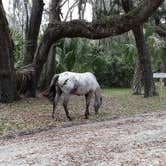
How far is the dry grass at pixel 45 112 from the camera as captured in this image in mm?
12859

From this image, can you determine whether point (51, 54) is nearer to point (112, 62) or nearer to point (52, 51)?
point (52, 51)

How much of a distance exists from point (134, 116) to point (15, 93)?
6.18 meters

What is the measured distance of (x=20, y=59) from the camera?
75.5 ft

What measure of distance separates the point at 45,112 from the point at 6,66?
384 centimetres

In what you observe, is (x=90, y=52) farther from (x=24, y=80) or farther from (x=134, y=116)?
(x=134, y=116)

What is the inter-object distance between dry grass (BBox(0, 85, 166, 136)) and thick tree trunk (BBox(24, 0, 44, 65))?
8.46 feet

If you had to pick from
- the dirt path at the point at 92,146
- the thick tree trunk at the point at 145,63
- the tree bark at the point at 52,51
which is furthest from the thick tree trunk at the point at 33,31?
the dirt path at the point at 92,146

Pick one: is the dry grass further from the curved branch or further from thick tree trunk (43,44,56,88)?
thick tree trunk (43,44,56,88)

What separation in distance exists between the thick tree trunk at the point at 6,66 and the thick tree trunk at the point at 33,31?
2.93 metres

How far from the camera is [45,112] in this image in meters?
15.8

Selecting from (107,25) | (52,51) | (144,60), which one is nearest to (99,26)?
(107,25)

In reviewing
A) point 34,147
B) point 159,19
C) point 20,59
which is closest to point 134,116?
point 34,147

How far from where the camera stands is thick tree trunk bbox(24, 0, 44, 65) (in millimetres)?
21969

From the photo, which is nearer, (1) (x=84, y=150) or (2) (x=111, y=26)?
(1) (x=84, y=150)
